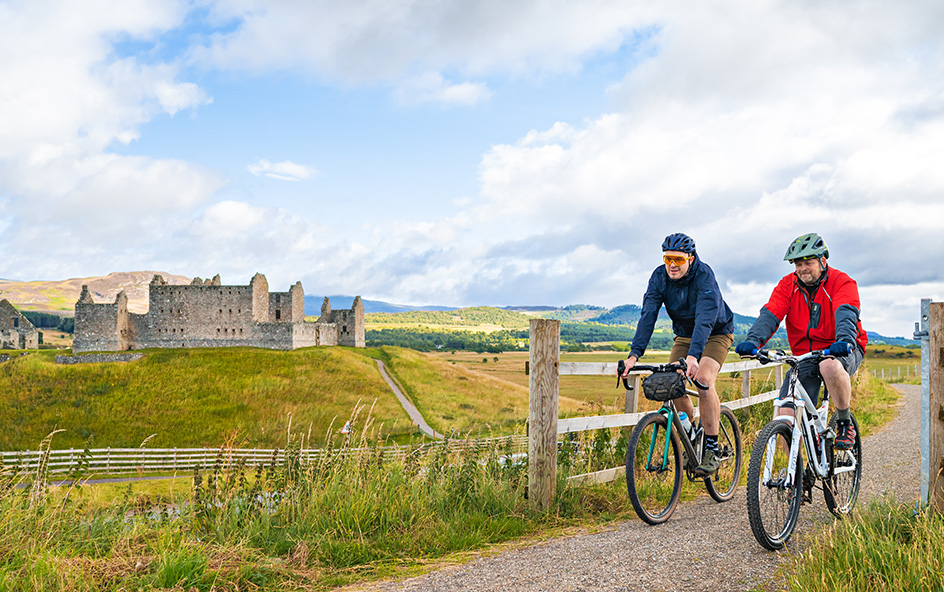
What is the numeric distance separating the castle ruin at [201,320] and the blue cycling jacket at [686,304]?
6158 cm

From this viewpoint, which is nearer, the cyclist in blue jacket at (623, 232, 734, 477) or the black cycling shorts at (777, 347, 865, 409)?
the black cycling shorts at (777, 347, 865, 409)

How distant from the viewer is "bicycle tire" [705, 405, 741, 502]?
705 cm

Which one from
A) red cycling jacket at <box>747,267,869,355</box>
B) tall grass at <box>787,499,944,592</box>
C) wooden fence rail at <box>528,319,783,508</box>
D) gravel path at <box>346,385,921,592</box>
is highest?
red cycling jacket at <box>747,267,869,355</box>

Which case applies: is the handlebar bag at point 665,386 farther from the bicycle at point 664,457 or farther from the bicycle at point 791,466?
the bicycle at point 791,466

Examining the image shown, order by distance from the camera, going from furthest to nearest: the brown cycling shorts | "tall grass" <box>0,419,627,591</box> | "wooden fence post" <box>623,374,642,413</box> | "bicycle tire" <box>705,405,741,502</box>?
1. "wooden fence post" <box>623,374,642,413</box>
2. "bicycle tire" <box>705,405,741,502</box>
3. the brown cycling shorts
4. "tall grass" <box>0,419,627,591</box>

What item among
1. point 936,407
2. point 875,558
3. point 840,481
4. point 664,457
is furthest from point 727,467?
point 875,558

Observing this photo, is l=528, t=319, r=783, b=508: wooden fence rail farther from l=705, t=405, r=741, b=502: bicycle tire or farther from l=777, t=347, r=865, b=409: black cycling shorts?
l=777, t=347, r=865, b=409: black cycling shorts

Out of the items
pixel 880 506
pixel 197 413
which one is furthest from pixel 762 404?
pixel 197 413

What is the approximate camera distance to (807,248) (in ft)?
18.9

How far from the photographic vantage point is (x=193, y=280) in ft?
228

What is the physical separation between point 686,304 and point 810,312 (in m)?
1.14

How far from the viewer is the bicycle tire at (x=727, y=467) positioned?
7052mm

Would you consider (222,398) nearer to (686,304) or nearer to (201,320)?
(201,320)

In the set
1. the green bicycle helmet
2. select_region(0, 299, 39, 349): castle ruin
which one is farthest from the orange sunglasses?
select_region(0, 299, 39, 349): castle ruin
